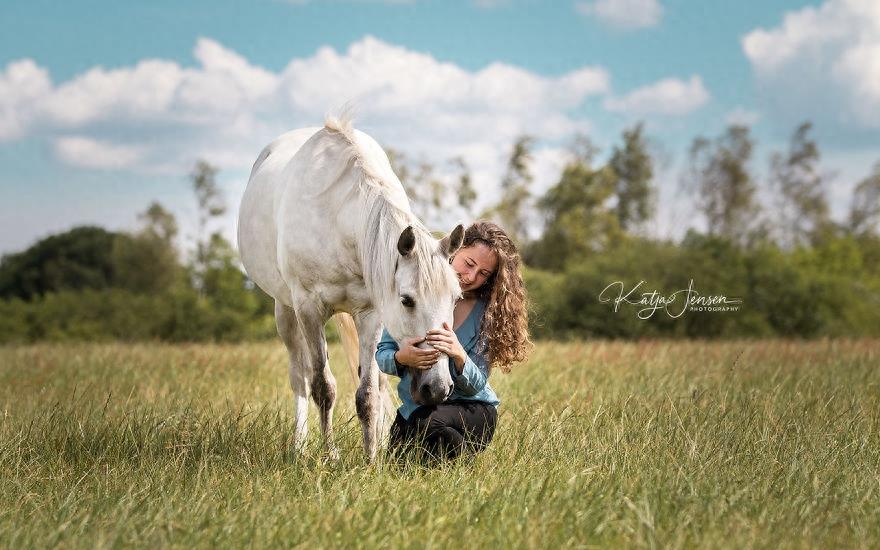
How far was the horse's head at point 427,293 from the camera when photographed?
368 cm

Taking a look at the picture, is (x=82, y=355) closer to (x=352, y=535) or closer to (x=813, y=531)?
(x=352, y=535)

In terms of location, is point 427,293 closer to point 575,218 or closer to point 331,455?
point 331,455

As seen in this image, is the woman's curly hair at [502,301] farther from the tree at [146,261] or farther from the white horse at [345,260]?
the tree at [146,261]

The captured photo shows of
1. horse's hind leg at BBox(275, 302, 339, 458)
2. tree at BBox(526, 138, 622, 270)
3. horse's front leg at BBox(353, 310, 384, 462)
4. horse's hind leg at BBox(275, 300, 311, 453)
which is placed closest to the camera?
horse's front leg at BBox(353, 310, 384, 462)

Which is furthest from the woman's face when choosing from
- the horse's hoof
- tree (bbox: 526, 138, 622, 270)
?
tree (bbox: 526, 138, 622, 270)

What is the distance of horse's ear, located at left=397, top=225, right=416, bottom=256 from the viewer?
370cm

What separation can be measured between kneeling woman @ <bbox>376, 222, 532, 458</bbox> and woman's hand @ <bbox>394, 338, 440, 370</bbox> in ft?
0.52

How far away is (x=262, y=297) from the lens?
94.2ft

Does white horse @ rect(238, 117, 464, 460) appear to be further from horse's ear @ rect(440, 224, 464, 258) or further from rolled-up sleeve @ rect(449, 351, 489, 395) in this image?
rolled-up sleeve @ rect(449, 351, 489, 395)

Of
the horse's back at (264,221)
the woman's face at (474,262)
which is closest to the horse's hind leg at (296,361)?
the horse's back at (264,221)

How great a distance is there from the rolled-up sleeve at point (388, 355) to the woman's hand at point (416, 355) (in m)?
0.15

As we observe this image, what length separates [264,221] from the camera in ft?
18.8

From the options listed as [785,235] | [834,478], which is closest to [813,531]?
[834,478]
